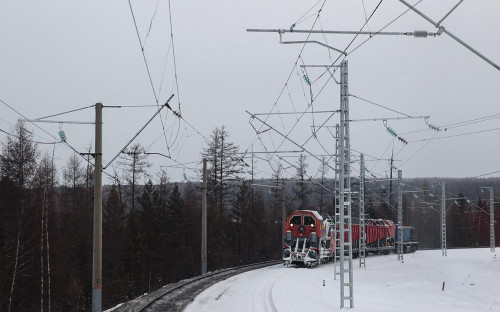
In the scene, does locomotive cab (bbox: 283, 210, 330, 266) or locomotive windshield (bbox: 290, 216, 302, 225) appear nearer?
locomotive cab (bbox: 283, 210, 330, 266)

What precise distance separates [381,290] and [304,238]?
11.7m

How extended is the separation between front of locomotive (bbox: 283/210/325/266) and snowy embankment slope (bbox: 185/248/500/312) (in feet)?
11.3

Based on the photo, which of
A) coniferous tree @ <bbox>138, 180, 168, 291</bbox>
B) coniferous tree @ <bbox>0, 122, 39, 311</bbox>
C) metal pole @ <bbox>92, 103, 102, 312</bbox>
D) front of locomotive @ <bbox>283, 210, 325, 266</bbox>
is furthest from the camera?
coniferous tree @ <bbox>138, 180, 168, 291</bbox>

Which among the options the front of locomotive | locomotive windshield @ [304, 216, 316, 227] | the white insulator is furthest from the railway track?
the white insulator

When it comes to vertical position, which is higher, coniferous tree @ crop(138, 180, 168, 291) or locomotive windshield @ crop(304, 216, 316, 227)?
locomotive windshield @ crop(304, 216, 316, 227)

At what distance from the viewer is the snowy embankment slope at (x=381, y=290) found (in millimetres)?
18875

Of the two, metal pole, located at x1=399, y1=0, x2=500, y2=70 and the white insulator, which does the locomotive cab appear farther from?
metal pole, located at x1=399, y1=0, x2=500, y2=70

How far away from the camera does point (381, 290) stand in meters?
25.3

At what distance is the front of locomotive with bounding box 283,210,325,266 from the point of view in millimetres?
36469

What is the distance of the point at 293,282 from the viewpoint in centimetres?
2556

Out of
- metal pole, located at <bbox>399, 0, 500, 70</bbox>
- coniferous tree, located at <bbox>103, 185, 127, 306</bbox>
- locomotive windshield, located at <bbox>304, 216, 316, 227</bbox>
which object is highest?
metal pole, located at <bbox>399, 0, 500, 70</bbox>

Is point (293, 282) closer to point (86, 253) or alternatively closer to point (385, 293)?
point (385, 293)

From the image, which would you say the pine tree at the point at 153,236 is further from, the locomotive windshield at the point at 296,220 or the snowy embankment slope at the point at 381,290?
the snowy embankment slope at the point at 381,290

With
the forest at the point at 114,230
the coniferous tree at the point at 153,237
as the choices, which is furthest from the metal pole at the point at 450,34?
the coniferous tree at the point at 153,237
